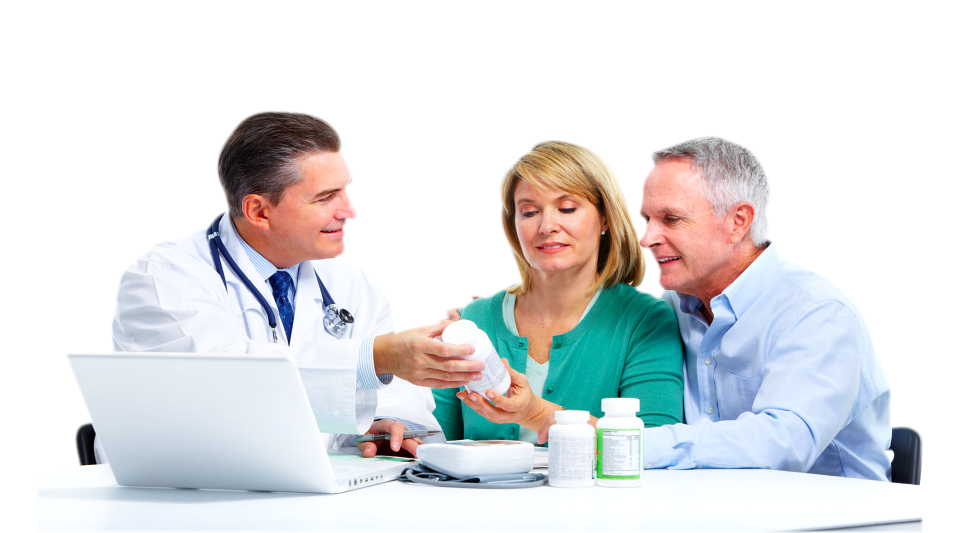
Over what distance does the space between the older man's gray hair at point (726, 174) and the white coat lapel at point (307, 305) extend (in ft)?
3.75

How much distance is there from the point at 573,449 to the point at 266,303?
1.13m

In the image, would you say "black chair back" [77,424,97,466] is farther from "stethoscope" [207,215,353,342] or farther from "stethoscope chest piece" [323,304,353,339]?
"stethoscope chest piece" [323,304,353,339]

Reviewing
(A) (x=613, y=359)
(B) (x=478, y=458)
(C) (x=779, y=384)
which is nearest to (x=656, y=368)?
(A) (x=613, y=359)

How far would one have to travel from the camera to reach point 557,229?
2.38m

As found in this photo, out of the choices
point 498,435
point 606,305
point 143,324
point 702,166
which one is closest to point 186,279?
point 143,324

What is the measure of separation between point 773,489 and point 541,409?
0.70m

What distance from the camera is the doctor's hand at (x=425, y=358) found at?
165 centimetres

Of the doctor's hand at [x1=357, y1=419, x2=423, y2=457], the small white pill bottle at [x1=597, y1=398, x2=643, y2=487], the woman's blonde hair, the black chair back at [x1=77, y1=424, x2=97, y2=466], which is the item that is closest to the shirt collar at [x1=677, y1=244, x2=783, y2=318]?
the woman's blonde hair

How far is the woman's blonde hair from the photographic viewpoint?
2.40 meters

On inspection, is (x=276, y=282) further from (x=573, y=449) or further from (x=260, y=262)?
(x=573, y=449)

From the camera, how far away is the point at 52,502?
4.54 feet

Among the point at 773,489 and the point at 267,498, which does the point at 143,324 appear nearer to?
the point at 267,498

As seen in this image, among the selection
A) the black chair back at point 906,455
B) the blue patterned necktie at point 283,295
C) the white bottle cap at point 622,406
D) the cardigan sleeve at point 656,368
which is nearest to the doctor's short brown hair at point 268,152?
the blue patterned necktie at point 283,295

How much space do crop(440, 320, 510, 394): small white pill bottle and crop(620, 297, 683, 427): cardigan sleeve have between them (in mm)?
567
